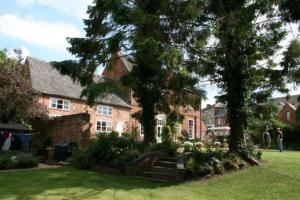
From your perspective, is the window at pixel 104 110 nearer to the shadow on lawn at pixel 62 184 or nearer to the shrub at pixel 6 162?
the shrub at pixel 6 162

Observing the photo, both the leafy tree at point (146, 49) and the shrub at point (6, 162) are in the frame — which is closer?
the leafy tree at point (146, 49)

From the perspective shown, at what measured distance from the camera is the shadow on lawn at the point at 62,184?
1122cm

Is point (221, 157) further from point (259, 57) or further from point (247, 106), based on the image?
point (259, 57)

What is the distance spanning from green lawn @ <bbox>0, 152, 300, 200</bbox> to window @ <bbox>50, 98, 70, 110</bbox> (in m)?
19.6

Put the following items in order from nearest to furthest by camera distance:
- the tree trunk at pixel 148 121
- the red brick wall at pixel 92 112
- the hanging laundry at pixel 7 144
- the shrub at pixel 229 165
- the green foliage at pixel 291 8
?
1. the green foliage at pixel 291 8
2. the shrub at pixel 229 165
3. the tree trunk at pixel 148 121
4. the hanging laundry at pixel 7 144
5. the red brick wall at pixel 92 112

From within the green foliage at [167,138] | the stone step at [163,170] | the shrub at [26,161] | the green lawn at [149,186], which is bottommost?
the green lawn at [149,186]

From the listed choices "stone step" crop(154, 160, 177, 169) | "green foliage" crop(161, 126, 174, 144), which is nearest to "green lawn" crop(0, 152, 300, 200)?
"stone step" crop(154, 160, 177, 169)

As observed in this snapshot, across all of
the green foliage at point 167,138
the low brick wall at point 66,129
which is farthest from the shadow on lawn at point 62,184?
the low brick wall at point 66,129

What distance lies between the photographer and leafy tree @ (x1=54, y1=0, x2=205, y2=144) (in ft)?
51.9

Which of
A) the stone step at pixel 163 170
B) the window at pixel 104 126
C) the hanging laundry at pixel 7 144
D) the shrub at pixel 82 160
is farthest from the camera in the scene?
the window at pixel 104 126

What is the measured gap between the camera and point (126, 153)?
17.5 metres

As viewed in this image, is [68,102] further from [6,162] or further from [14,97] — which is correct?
[6,162]

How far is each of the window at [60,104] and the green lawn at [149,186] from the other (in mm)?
19638

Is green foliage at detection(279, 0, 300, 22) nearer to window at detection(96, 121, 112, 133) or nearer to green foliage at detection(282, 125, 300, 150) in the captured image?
window at detection(96, 121, 112, 133)
